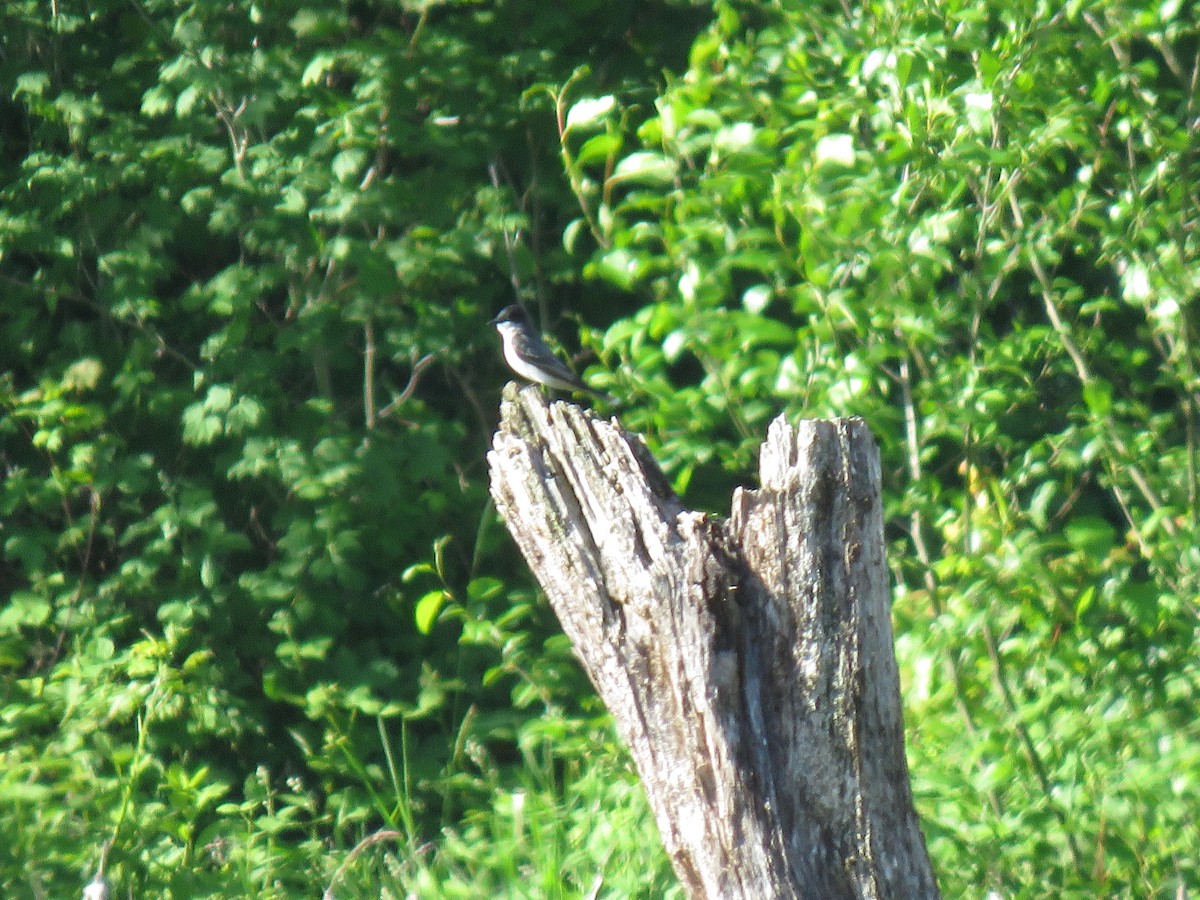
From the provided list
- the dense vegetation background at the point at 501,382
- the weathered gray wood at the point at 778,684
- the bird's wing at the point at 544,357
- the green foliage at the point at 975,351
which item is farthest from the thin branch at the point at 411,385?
the weathered gray wood at the point at 778,684

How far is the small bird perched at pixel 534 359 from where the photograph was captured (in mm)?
5516

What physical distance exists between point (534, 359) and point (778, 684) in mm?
3110

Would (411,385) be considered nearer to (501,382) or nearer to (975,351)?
(501,382)

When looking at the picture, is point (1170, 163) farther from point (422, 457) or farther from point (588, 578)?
point (422, 457)

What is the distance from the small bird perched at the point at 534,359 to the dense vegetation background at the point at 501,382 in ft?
0.73

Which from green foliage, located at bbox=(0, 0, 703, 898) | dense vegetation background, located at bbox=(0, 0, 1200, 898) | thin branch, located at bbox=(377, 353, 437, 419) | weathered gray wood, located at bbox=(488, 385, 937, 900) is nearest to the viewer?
weathered gray wood, located at bbox=(488, 385, 937, 900)

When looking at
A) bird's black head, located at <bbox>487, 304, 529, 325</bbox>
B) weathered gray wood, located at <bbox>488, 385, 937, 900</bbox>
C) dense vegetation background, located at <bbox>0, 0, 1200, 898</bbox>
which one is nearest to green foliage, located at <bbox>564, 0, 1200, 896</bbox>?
dense vegetation background, located at <bbox>0, 0, 1200, 898</bbox>

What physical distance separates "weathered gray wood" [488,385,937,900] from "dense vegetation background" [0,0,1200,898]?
72cm

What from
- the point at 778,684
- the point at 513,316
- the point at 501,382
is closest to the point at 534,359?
the point at 513,316

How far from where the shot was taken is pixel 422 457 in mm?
6008

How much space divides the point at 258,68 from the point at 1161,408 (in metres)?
3.93

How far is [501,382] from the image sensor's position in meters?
6.82

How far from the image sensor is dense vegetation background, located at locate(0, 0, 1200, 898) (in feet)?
11.9

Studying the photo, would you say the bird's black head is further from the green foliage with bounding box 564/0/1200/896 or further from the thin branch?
the green foliage with bounding box 564/0/1200/896
